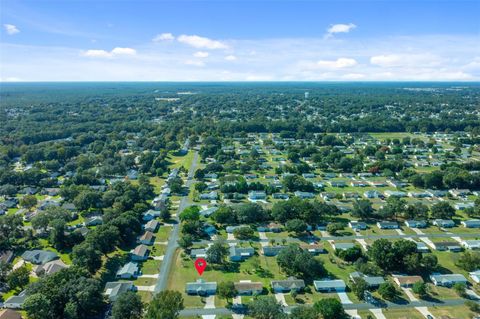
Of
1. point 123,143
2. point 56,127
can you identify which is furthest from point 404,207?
point 56,127

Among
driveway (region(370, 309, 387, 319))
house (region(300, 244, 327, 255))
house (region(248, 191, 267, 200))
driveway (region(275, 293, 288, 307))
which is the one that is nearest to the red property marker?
driveway (region(275, 293, 288, 307))

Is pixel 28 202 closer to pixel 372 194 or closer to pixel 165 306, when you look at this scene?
pixel 165 306

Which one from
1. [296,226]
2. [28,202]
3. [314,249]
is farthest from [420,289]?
[28,202]

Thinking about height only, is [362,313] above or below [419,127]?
below

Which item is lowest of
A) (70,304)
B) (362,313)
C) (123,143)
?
(362,313)

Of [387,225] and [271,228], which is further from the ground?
[387,225]

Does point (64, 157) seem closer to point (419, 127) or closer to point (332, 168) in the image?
point (332, 168)
